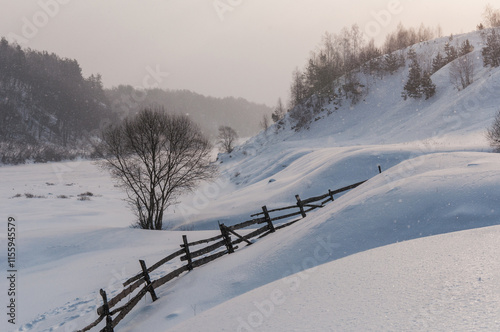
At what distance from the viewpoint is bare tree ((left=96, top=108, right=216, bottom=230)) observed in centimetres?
1928

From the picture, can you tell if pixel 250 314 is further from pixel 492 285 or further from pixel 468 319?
pixel 492 285

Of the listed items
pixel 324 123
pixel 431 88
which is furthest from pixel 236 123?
pixel 431 88

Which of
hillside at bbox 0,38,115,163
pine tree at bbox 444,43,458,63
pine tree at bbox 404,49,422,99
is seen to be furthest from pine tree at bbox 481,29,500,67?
hillside at bbox 0,38,115,163

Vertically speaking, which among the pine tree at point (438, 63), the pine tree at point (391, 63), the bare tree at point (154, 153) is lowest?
the bare tree at point (154, 153)

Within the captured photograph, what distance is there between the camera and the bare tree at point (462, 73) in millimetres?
37969

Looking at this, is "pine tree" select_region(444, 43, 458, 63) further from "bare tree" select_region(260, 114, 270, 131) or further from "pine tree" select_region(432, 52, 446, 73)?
"bare tree" select_region(260, 114, 270, 131)

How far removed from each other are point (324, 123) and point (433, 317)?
53789mm

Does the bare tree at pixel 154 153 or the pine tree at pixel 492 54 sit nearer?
the bare tree at pixel 154 153

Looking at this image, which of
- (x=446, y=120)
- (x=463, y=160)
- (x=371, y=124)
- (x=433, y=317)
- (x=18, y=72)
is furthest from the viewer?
(x=18, y=72)

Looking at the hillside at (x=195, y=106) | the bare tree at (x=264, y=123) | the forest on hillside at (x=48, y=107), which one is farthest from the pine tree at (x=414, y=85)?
the hillside at (x=195, y=106)

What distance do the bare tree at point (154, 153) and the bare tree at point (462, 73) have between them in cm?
3739

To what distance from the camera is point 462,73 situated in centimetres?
4066

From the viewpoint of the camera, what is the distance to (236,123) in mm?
192500

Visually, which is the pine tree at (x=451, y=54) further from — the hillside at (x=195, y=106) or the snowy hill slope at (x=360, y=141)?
the hillside at (x=195, y=106)
